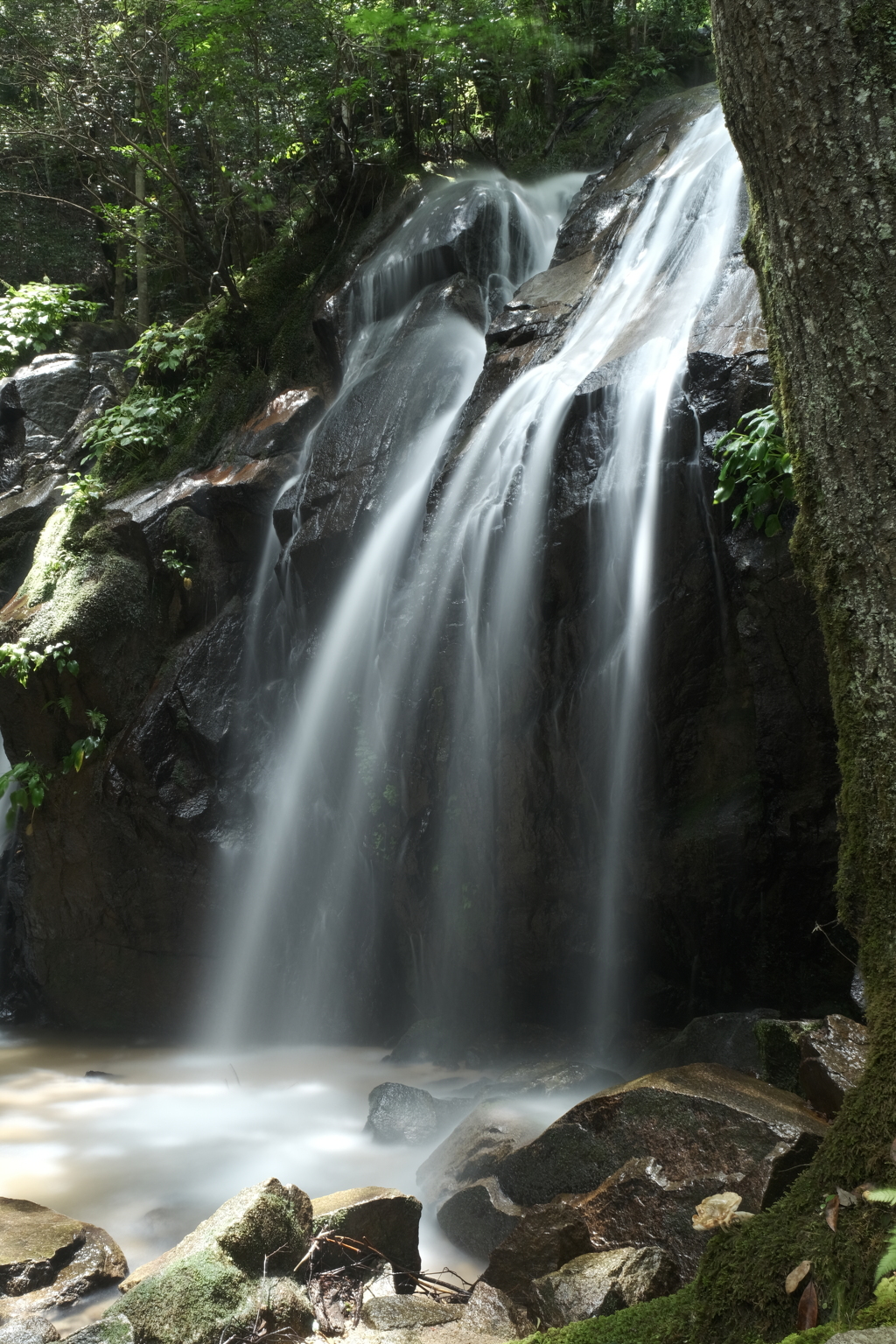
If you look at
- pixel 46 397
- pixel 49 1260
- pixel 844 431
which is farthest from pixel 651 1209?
pixel 46 397

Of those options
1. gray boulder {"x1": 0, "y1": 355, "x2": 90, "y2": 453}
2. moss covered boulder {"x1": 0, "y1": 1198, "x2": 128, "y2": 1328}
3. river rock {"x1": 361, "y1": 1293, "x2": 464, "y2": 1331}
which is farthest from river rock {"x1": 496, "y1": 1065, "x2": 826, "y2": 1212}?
gray boulder {"x1": 0, "y1": 355, "x2": 90, "y2": 453}

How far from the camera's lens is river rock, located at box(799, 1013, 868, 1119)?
3.56 meters

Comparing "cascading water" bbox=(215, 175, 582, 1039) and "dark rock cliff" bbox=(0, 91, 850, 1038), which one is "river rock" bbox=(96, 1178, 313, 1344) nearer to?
"dark rock cliff" bbox=(0, 91, 850, 1038)

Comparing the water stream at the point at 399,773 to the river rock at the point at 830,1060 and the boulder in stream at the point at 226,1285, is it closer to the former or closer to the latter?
the boulder in stream at the point at 226,1285

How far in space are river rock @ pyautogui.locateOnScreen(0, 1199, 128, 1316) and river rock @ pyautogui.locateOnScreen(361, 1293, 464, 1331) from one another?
1446mm

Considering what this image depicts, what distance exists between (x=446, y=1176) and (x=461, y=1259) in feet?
1.82

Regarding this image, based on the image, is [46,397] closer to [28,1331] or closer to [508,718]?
[508,718]

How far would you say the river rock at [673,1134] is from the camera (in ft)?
11.5

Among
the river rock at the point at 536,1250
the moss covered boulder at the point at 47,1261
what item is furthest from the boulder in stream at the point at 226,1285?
the moss covered boulder at the point at 47,1261

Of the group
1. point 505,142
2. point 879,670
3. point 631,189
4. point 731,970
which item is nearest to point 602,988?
point 731,970

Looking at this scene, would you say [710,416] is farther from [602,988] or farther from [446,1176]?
[446,1176]

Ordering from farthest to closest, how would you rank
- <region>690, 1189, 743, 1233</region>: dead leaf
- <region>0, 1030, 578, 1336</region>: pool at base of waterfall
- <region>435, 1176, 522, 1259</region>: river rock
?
<region>0, 1030, 578, 1336</region>: pool at base of waterfall, <region>435, 1176, 522, 1259</region>: river rock, <region>690, 1189, 743, 1233</region>: dead leaf

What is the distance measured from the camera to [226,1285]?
2.99 meters

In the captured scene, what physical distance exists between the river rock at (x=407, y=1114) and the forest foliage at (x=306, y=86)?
918 cm
